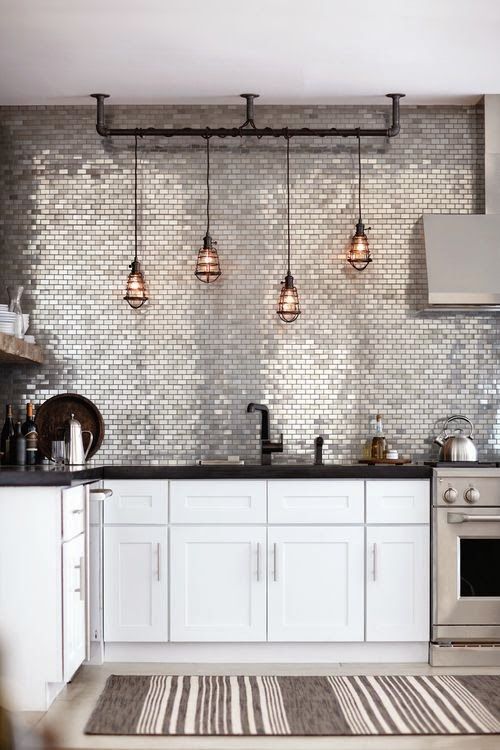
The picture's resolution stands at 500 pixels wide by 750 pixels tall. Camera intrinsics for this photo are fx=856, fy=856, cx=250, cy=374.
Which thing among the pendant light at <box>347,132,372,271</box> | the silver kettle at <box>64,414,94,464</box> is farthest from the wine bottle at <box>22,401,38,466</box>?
the pendant light at <box>347,132,372,271</box>

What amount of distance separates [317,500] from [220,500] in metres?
0.49

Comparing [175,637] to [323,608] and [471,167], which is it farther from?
[471,167]

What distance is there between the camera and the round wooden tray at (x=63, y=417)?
4.96 meters

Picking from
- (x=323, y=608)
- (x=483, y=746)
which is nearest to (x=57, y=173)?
(x=323, y=608)

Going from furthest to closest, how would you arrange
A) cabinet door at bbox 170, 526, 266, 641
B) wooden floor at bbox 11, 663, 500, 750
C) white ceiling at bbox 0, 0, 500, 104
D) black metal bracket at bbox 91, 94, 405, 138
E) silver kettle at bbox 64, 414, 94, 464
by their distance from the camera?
black metal bracket at bbox 91, 94, 405, 138, silver kettle at bbox 64, 414, 94, 464, cabinet door at bbox 170, 526, 266, 641, white ceiling at bbox 0, 0, 500, 104, wooden floor at bbox 11, 663, 500, 750

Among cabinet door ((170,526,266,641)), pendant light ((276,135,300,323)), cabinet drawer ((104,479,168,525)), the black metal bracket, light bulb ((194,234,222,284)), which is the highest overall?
the black metal bracket

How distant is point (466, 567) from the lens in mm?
4289

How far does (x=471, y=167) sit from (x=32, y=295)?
8.88ft

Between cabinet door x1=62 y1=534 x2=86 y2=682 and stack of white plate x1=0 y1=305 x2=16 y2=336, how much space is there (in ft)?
4.26

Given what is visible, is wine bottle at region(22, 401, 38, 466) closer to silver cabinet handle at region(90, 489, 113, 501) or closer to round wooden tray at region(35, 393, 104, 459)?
round wooden tray at region(35, 393, 104, 459)

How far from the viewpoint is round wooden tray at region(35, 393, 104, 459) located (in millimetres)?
4961

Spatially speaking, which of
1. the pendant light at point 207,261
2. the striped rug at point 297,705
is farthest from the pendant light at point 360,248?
the striped rug at point 297,705

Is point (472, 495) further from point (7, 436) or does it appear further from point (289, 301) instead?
point (7, 436)

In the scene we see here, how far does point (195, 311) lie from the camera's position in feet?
16.5
